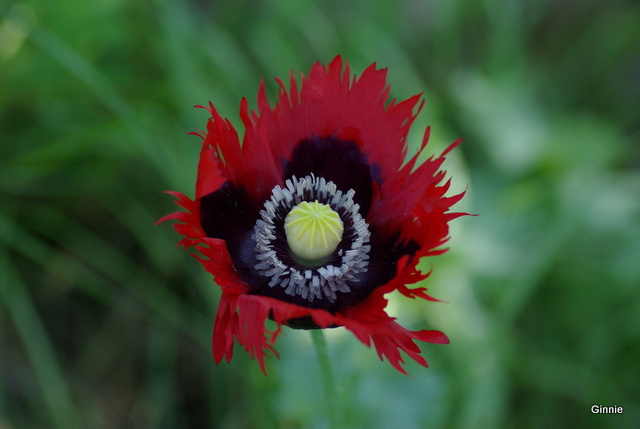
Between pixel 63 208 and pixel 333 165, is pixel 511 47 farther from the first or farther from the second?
pixel 63 208

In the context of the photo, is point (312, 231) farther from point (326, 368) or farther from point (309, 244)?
point (326, 368)

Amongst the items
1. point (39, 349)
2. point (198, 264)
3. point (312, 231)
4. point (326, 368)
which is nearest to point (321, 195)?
point (312, 231)

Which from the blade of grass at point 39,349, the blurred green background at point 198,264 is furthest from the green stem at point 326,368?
the blade of grass at point 39,349

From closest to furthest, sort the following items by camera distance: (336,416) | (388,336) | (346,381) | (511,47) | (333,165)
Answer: (388,336)
(336,416)
(333,165)
(346,381)
(511,47)

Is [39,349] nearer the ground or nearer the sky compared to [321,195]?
nearer the ground

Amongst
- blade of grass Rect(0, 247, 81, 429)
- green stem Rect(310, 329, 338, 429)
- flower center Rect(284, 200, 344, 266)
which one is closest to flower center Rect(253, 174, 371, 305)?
flower center Rect(284, 200, 344, 266)

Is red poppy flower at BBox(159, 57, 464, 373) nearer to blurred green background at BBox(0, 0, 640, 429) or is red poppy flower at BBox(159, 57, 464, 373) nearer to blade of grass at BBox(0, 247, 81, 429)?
blurred green background at BBox(0, 0, 640, 429)

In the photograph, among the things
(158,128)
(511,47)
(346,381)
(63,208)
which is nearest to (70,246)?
(63,208)

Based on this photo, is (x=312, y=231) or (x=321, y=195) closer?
(x=312, y=231)
